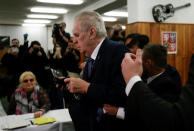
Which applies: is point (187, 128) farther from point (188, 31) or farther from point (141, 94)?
point (188, 31)

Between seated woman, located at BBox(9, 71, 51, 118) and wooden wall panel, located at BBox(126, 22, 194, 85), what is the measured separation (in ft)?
8.43

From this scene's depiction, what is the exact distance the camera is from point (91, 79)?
1382mm

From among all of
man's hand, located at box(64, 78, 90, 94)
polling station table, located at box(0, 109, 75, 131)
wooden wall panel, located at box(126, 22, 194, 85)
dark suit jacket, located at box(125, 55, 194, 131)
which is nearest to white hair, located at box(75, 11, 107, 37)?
man's hand, located at box(64, 78, 90, 94)

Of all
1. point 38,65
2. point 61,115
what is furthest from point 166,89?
point 38,65

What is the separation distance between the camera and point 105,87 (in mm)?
1266

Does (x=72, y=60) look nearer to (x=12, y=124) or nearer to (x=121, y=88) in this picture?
(x=12, y=124)

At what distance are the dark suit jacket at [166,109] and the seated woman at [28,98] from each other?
238cm

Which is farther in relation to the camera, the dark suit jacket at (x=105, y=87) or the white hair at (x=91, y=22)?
the white hair at (x=91, y=22)

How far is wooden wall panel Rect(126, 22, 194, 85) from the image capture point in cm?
464

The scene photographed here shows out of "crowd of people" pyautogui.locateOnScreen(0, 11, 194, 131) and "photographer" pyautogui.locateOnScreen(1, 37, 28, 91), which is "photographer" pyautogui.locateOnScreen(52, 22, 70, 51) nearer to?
"photographer" pyautogui.locateOnScreen(1, 37, 28, 91)

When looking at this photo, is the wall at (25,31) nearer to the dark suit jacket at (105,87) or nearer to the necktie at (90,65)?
the necktie at (90,65)

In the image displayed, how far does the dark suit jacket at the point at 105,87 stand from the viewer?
124 centimetres

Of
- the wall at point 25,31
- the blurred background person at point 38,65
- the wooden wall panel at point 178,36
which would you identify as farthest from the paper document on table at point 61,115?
the wall at point 25,31

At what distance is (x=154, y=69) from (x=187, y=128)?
38.3 inches
